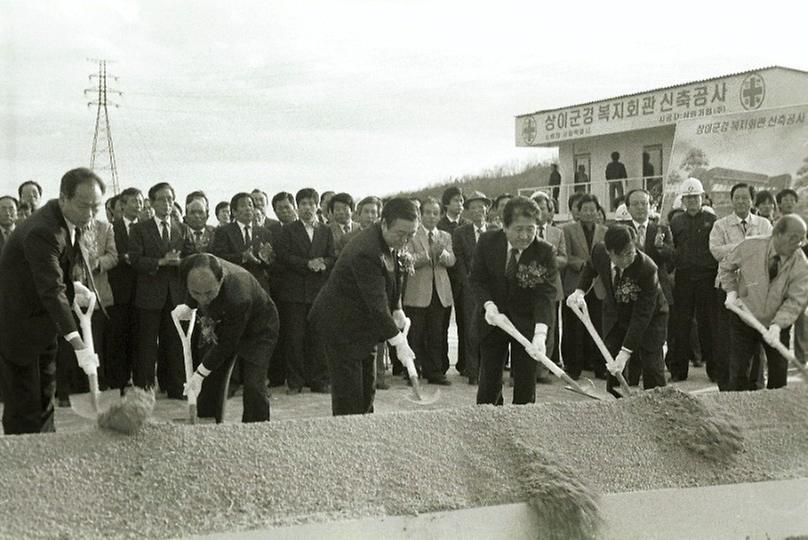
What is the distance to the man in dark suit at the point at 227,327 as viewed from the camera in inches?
173

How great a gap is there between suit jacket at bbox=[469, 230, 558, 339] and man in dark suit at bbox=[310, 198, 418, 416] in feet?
2.28

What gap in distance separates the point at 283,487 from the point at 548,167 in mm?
37719

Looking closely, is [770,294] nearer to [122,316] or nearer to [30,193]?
[122,316]

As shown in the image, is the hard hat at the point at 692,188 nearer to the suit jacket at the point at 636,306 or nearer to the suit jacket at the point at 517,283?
the suit jacket at the point at 636,306

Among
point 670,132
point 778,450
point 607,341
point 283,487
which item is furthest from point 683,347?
point 670,132

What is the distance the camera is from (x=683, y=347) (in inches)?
303

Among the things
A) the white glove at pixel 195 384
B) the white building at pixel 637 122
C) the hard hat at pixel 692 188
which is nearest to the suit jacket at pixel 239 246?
the white glove at pixel 195 384

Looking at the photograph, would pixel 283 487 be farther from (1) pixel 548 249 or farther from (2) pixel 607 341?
(2) pixel 607 341

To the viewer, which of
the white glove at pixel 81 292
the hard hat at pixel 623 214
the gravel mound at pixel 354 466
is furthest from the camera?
the hard hat at pixel 623 214

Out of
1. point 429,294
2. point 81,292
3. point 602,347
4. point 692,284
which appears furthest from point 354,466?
point 692,284

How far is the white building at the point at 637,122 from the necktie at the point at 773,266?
14.4 meters

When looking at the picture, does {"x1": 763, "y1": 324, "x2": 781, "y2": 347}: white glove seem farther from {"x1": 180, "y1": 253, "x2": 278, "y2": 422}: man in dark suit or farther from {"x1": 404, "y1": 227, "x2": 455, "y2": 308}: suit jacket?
{"x1": 404, "y1": 227, "x2": 455, "y2": 308}: suit jacket

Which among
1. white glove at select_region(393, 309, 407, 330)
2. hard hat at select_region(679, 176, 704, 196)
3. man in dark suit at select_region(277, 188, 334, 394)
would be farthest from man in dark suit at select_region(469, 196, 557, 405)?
hard hat at select_region(679, 176, 704, 196)

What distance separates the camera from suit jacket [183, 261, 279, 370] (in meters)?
4.48
